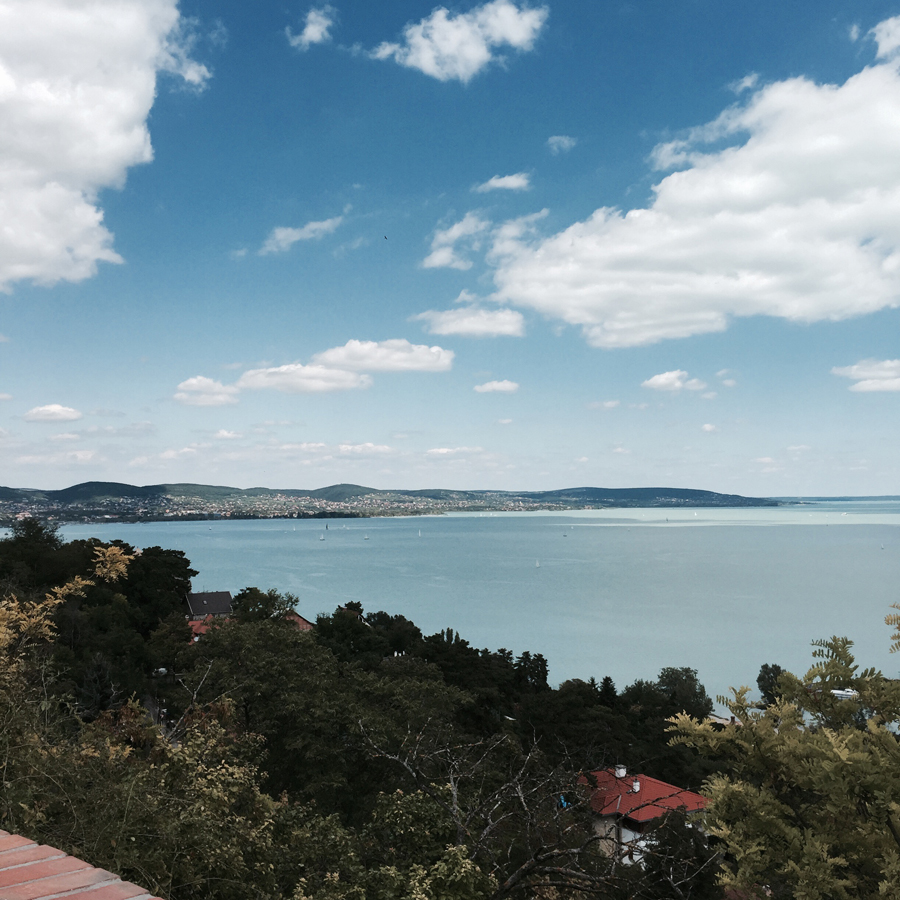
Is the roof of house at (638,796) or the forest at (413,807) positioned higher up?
the forest at (413,807)

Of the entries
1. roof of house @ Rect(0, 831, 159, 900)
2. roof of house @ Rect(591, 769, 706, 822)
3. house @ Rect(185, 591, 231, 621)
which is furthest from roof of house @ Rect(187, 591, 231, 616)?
roof of house @ Rect(0, 831, 159, 900)

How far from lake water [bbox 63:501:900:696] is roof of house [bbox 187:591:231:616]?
1521 cm

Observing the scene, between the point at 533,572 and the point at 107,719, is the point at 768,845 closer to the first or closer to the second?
the point at 107,719

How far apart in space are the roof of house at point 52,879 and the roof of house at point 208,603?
51169mm

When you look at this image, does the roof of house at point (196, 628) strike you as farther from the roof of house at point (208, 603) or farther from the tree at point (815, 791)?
the tree at point (815, 791)

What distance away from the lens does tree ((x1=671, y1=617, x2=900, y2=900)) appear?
16.3ft

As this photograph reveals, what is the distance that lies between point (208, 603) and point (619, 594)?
54.9 metres

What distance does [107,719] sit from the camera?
1027cm

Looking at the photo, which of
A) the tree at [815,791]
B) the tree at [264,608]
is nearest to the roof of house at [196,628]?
the tree at [264,608]

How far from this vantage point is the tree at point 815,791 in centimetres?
497

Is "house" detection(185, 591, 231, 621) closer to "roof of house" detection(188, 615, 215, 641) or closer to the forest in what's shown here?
"roof of house" detection(188, 615, 215, 641)

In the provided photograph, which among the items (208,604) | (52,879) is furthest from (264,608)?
(52,879)

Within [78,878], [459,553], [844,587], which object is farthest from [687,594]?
[78,878]

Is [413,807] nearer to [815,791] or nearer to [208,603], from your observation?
[815,791]
